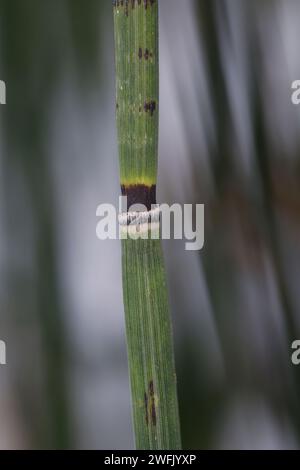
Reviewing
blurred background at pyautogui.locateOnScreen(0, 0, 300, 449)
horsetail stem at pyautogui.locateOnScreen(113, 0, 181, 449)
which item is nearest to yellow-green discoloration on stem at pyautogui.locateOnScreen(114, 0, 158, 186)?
horsetail stem at pyautogui.locateOnScreen(113, 0, 181, 449)

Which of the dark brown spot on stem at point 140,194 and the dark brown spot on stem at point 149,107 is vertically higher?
the dark brown spot on stem at point 149,107

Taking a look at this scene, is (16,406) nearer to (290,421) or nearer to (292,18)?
(290,421)

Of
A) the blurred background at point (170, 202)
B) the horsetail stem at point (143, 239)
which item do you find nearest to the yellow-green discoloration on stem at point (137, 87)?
the horsetail stem at point (143, 239)

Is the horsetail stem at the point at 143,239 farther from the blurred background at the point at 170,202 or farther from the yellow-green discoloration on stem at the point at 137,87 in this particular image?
the blurred background at the point at 170,202

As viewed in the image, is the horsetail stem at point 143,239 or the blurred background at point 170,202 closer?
the horsetail stem at point 143,239

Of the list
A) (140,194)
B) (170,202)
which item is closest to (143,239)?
(140,194)

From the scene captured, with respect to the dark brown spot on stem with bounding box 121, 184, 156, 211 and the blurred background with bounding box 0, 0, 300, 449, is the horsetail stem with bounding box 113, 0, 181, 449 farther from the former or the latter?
the blurred background with bounding box 0, 0, 300, 449

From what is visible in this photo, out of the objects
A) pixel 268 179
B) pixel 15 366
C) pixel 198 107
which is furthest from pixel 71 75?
pixel 15 366
